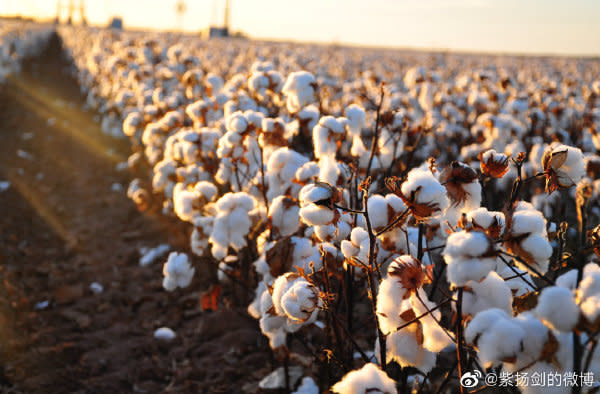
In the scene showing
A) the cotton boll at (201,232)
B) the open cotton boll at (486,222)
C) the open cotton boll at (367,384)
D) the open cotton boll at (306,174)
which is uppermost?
the open cotton boll at (486,222)

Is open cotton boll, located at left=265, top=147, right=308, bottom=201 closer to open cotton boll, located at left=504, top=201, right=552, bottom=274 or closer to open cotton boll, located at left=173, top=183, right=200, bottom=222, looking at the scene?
open cotton boll, located at left=173, top=183, right=200, bottom=222

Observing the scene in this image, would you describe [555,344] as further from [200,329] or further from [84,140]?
[84,140]

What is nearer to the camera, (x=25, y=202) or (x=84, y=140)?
(x=25, y=202)

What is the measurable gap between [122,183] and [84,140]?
247 cm

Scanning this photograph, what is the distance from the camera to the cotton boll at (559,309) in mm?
875

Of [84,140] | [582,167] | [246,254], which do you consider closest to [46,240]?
[246,254]

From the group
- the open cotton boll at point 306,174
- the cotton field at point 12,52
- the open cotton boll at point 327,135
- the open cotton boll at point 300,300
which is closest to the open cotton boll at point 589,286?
the open cotton boll at point 300,300

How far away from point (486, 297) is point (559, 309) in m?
0.27

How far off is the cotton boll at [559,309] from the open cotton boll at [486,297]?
0.25 meters

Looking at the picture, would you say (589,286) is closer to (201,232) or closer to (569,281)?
(569,281)

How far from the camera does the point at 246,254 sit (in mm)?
2939


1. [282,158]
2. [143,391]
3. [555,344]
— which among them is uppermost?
[282,158]

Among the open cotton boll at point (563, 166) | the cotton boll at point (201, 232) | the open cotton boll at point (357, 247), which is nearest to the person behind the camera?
the open cotton boll at point (563, 166)

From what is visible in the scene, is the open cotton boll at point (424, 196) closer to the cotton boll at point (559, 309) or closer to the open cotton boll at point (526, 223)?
the open cotton boll at point (526, 223)
